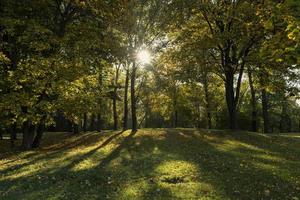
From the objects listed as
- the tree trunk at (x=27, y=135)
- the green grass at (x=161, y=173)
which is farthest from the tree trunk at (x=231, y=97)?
the tree trunk at (x=27, y=135)

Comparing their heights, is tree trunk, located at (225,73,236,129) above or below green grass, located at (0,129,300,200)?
above

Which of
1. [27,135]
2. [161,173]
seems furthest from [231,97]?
[161,173]

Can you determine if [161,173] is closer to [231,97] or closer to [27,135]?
[27,135]

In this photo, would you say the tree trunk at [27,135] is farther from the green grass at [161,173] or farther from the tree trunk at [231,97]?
the tree trunk at [231,97]

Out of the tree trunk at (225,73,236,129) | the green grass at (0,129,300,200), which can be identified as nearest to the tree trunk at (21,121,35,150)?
the green grass at (0,129,300,200)

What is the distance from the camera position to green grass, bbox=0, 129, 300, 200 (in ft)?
42.3

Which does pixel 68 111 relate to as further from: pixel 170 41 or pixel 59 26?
pixel 170 41

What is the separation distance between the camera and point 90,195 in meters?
12.8

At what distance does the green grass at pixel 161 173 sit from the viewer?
42.3ft

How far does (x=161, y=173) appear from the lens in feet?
51.3

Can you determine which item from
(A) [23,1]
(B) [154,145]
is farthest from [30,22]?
(B) [154,145]

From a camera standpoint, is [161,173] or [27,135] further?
[27,135]

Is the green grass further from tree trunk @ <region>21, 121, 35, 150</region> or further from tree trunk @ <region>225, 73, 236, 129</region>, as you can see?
tree trunk @ <region>225, 73, 236, 129</region>

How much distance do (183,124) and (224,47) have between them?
4688 centimetres
